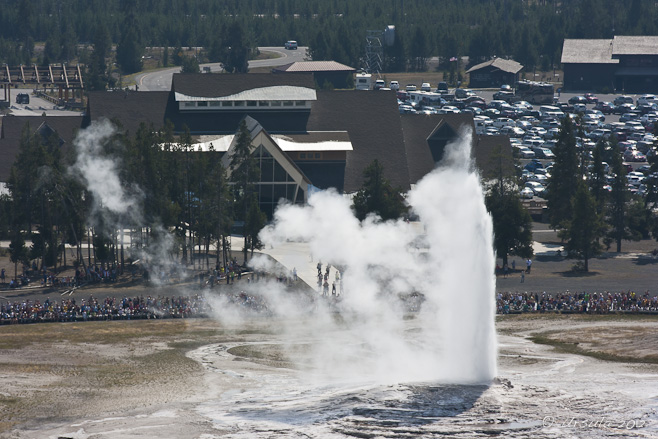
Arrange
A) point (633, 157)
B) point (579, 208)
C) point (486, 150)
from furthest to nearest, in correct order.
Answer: point (633, 157) < point (486, 150) < point (579, 208)

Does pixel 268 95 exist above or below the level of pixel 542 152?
above

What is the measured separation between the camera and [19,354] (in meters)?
74.2

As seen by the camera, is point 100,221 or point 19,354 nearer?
point 19,354

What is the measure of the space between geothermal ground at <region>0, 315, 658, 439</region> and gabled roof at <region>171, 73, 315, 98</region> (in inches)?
2181

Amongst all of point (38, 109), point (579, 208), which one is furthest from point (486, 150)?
point (38, 109)

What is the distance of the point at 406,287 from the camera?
83.4m

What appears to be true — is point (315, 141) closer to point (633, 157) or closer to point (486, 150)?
point (486, 150)

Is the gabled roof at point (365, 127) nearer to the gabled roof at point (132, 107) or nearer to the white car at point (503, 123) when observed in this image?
the gabled roof at point (132, 107)

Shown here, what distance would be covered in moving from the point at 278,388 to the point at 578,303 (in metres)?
36.0

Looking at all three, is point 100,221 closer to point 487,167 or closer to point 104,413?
point 104,413

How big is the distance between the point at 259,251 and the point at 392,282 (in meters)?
22.3

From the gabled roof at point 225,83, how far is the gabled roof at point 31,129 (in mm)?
14666


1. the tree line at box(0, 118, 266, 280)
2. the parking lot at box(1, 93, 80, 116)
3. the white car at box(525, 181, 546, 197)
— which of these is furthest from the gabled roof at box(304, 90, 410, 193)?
the parking lot at box(1, 93, 80, 116)

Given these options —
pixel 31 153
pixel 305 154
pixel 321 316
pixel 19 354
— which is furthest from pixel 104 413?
pixel 305 154
